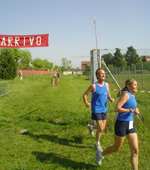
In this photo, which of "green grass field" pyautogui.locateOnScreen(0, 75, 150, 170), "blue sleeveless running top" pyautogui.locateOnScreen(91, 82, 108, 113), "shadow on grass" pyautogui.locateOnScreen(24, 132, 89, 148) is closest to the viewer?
"green grass field" pyautogui.locateOnScreen(0, 75, 150, 170)

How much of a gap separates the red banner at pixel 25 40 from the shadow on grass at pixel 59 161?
6049 mm

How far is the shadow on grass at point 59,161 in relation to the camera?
135 inches

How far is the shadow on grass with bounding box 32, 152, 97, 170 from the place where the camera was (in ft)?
11.2

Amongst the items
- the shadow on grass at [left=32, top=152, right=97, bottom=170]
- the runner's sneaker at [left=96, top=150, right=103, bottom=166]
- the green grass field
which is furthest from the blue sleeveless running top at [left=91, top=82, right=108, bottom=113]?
the shadow on grass at [left=32, top=152, right=97, bottom=170]

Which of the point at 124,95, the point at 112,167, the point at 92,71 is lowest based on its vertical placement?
the point at 112,167

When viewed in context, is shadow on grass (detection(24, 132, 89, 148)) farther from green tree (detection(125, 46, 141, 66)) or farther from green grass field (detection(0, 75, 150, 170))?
green tree (detection(125, 46, 141, 66))

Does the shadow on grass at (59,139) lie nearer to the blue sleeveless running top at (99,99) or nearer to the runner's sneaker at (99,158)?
the runner's sneaker at (99,158)

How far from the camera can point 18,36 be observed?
28.9 ft

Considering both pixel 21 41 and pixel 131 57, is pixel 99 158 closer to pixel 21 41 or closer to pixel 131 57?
pixel 131 57

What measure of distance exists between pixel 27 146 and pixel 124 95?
2.84 meters

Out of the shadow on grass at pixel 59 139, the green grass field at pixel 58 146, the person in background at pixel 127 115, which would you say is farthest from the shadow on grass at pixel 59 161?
the person in background at pixel 127 115

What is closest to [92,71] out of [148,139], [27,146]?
[148,139]

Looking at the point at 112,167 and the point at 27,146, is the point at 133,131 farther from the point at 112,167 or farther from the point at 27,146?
the point at 27,146

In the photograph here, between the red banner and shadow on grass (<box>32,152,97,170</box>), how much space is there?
605 cm
